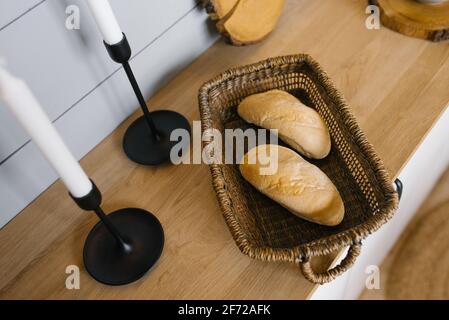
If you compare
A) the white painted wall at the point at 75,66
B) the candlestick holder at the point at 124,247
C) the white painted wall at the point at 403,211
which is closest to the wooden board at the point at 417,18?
the white painted wall at the point at 403,211

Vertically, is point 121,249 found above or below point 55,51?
below

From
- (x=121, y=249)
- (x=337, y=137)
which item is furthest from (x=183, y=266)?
(x=337, y=137)

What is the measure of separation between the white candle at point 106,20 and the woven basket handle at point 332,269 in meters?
0.39

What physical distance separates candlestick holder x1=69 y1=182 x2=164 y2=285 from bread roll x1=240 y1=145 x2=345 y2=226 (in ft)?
0.59

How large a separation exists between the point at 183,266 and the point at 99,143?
0.30m

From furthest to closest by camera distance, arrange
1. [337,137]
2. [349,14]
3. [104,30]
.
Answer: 1. [349,14]
2. [337,137]
3. [104,30]

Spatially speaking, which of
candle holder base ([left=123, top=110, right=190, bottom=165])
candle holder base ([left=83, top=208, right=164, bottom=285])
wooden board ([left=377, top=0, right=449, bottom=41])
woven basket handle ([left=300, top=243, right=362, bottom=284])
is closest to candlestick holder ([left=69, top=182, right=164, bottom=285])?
candle holder base ([left=83, top=208, right=164, bottom=285])

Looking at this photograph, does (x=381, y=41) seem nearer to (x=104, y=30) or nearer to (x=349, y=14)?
(x=349, y=14)

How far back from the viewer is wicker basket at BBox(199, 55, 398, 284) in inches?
19.2

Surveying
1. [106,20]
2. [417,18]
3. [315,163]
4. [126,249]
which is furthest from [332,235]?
[417,18]

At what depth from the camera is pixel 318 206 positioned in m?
0.54

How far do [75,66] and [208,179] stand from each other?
289 millimetres

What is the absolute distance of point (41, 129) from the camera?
12.9 inches

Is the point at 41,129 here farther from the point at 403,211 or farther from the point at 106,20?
the point at 403,211
